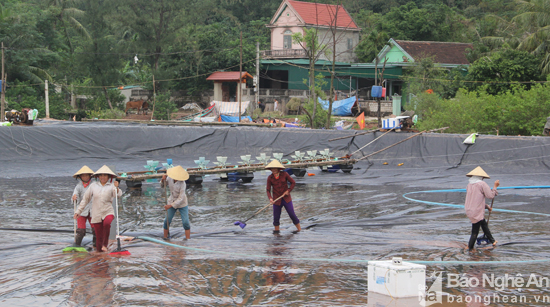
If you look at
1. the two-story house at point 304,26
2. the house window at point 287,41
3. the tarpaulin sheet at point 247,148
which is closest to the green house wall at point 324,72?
the two-story house at point 304,26

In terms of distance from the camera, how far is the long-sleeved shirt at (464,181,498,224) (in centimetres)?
916

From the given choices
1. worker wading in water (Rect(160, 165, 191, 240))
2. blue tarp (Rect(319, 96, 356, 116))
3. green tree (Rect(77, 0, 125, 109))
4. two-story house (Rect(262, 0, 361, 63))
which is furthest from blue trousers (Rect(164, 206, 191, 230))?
two-story house (Rect(262, 0, 361, 63))

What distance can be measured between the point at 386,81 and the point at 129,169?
28701 millimetres

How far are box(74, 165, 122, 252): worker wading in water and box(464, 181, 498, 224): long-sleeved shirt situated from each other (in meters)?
6.11

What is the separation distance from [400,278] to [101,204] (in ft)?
17.2

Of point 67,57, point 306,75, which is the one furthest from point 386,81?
point 67,57

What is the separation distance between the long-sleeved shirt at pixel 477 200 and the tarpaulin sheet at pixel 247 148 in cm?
967

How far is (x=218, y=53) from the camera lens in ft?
151

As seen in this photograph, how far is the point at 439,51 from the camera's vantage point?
44.6 meters

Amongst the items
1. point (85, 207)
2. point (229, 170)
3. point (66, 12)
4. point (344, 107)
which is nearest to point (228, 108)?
point (344, 107)

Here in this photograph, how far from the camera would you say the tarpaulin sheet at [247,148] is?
762 inches

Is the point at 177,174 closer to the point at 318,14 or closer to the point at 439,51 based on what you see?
the point at 439,51

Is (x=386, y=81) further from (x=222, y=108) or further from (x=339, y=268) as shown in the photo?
(x=339, y=268)

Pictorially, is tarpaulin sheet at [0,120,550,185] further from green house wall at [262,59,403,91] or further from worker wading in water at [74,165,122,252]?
green house wall at [262,59,403,91]
